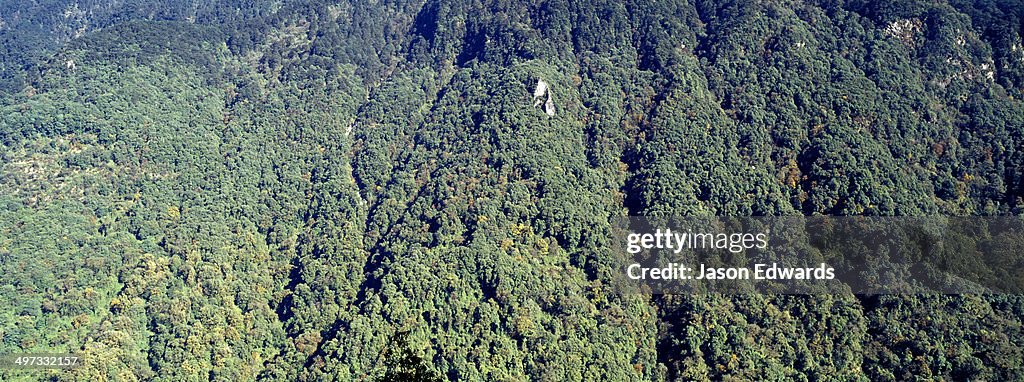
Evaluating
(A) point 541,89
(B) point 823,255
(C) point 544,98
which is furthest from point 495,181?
(B) point 823,255

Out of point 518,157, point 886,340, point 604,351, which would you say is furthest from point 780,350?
point 518,157

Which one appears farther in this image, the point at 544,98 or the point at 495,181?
the point at 544,98

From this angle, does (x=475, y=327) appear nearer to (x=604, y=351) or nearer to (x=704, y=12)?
(x=604, y=351)

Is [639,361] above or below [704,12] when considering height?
below

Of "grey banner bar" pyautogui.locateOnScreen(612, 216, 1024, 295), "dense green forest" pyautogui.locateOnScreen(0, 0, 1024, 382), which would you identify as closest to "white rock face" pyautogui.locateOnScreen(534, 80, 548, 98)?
"dense green forest" pyautogui.locateOnScreen(0, 0, 1024, 382)

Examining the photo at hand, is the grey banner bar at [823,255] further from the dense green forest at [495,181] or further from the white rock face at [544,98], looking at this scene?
the white rock face at [544,98]

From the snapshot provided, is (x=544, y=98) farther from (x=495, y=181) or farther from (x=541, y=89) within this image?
(x=495, y=181)

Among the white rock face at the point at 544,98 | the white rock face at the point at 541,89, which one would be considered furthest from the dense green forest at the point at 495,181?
the white rock face at the point at 544,98
